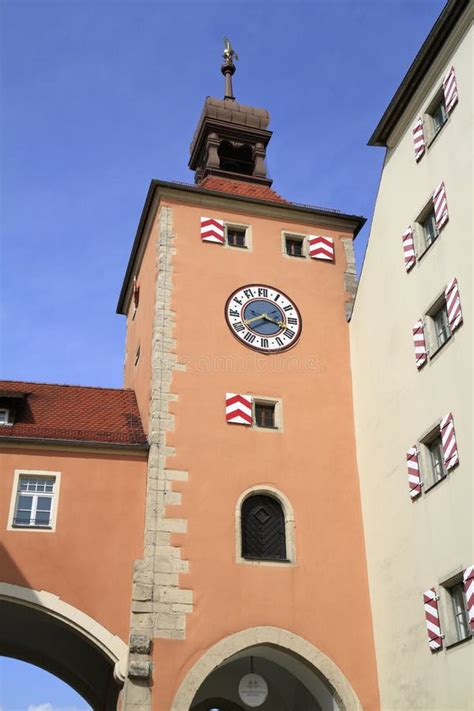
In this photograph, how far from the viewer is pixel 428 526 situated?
13852 millimetres

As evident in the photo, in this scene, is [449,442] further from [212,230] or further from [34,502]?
[212,230]

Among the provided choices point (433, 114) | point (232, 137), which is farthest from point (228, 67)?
point (433, 114)

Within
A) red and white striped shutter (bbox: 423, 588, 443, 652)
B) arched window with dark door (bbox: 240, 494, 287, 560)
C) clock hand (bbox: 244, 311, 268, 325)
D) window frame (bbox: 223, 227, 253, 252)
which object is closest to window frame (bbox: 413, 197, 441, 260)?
clock hand (bbox: 244, 311, 268, 325)

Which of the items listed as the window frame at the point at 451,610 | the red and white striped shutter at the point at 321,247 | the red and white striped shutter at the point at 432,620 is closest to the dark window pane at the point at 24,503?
the red and white striped shutter at the point at 432,620

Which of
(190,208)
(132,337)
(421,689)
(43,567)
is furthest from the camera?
(132,337)

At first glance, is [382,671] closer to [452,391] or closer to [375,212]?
[452,391]

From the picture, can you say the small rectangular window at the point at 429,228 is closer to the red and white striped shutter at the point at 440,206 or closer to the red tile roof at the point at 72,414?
the red and white striped shutter at the point at 440,206

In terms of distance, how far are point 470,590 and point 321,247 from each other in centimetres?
890

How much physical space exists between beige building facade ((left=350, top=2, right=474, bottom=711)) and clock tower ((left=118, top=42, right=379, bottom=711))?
2.16 feet

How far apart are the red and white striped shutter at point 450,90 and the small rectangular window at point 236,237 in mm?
5272

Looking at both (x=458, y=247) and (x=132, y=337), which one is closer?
(x=458, y=247)

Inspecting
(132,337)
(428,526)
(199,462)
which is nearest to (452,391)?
(428,526)

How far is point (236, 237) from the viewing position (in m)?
19.1

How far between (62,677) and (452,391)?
10.1 metres
